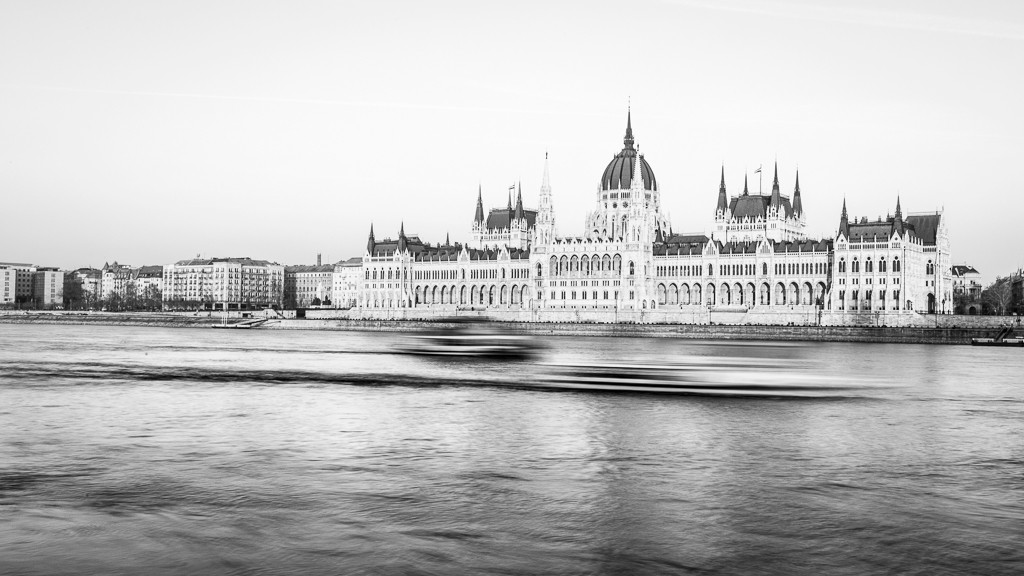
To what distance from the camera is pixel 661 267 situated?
127m

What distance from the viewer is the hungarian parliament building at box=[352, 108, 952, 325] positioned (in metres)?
109

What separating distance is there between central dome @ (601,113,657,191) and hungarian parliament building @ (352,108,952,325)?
0.20m

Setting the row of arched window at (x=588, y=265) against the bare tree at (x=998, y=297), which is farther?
the row of arched window at (x=588, y=265)

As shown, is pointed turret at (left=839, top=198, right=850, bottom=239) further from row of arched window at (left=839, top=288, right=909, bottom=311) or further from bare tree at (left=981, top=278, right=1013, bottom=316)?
bare tree at (left=981, top=278, right=1013, bottom=316)

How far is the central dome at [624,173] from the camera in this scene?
139875mm

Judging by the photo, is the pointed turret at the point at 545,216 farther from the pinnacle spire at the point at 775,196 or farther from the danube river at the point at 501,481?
the danube river at the point at 501,481

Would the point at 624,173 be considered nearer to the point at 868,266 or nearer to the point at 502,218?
the point at 502,218

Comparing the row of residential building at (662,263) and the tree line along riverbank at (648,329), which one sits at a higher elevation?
the row of residential building at (662,263)

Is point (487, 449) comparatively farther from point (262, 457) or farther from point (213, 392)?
point (213, 392)

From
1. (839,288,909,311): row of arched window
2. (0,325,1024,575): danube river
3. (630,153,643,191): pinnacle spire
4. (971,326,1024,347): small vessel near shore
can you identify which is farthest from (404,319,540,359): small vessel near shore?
(839,288,909,311): row of arched window

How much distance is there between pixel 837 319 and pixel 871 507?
299 feet

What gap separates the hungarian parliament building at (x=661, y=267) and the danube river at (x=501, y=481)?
72359 millimetres

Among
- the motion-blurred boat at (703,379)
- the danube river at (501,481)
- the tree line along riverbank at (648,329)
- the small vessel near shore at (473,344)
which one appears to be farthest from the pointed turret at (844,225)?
the danube river at (501,481)

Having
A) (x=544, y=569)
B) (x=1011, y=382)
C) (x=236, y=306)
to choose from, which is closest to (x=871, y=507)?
(x=544, y=569)
